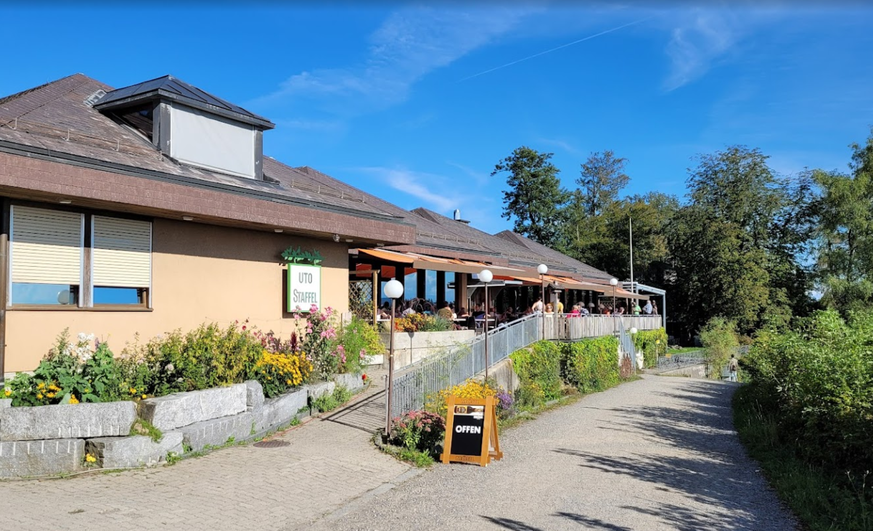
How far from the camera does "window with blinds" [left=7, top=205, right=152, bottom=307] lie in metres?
9.44

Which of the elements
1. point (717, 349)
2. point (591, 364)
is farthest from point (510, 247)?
point (717, 349)

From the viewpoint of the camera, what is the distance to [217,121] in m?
13.1

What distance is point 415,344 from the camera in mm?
15188

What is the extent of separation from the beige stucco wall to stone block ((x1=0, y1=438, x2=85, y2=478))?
2249 millimetres

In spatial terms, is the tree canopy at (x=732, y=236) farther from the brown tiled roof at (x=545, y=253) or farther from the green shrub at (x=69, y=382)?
the green shrub at (x=69, y=382)

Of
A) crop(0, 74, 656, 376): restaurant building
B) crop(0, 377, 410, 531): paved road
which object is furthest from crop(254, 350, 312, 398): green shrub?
crop(0, 74, 656, 376): restaurant building

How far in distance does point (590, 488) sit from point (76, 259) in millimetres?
7455

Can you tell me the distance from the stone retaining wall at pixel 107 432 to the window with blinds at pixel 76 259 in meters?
2.37

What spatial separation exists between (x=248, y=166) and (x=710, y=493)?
9550 millimetres

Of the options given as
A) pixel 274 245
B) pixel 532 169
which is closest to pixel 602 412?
pixel 274 245

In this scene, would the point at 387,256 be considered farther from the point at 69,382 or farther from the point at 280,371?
the point at 69,382

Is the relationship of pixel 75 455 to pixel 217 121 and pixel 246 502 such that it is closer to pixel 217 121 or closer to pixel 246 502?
pixel 246 502

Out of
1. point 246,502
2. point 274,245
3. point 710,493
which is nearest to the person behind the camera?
point 246,502

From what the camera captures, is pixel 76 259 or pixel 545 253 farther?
pixel 545 253
